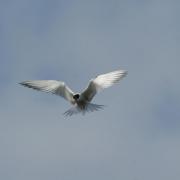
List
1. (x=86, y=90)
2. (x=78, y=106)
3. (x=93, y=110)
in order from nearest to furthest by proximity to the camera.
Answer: (x=93, y=110)
(x=78, y=106)
(x=86, y=90)

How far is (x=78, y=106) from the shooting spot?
50.8 feet

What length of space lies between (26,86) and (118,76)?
298 cm

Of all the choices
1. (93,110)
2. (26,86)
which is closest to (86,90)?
(26,86)

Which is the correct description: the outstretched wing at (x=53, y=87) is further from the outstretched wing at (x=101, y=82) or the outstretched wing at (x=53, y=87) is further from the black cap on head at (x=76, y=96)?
the outstretched wing at (x=101, y=82)

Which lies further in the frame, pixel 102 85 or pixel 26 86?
pixel 102 85

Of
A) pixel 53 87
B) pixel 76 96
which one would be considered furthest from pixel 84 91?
pixel 53 87

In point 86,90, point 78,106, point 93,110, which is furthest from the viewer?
point 86,90

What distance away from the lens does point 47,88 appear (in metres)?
17.1

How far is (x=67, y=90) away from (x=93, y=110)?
13.1ft

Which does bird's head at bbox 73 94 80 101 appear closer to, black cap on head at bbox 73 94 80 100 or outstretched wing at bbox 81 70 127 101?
black cap on head at bbox 73 94 80 100

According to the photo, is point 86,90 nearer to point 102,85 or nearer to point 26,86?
point 102,85

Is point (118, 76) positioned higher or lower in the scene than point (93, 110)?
higher

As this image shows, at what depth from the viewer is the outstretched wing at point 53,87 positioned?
52.8ft

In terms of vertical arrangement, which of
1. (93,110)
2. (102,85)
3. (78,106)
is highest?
(102,85)
